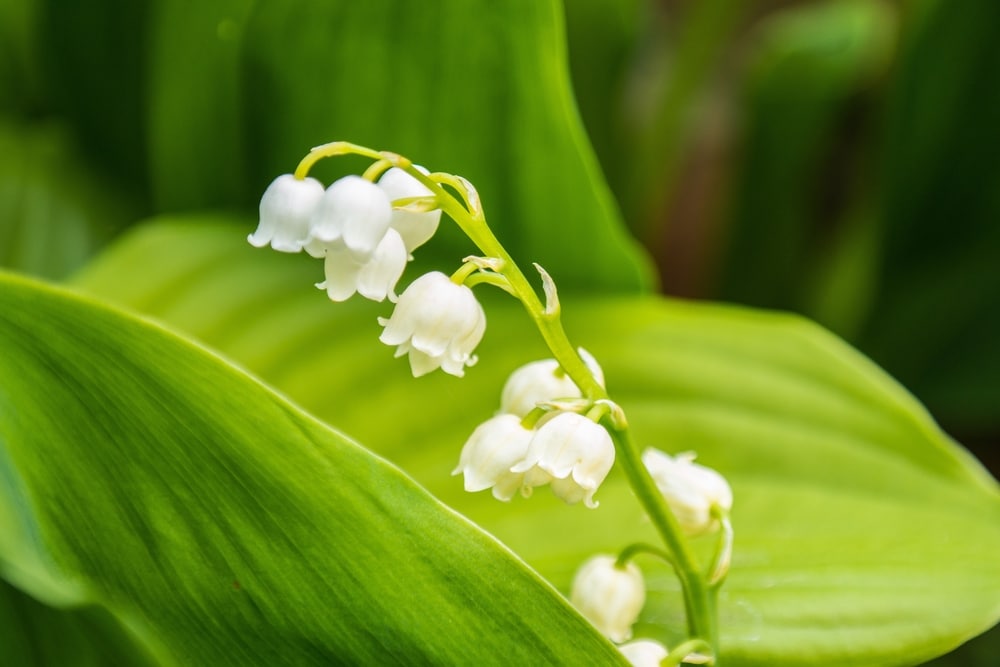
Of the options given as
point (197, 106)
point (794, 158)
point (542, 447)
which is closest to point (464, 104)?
point (197, 106)

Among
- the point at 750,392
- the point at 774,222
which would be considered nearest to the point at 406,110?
the point at 750,392

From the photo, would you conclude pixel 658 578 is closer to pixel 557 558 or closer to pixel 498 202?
pixel 557 558

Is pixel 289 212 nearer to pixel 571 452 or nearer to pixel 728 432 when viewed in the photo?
pixel 571 452

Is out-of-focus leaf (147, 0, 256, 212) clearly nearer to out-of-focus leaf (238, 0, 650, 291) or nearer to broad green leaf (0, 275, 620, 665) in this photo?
out-of-focus leaf (238, 0, 650, 291)

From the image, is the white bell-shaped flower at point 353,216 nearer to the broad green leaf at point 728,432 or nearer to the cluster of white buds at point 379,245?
the cluster of white buds at point 379,245

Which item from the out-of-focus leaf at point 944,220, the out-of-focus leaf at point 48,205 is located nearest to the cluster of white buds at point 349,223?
the out-of-focus leaf at point 48,205
